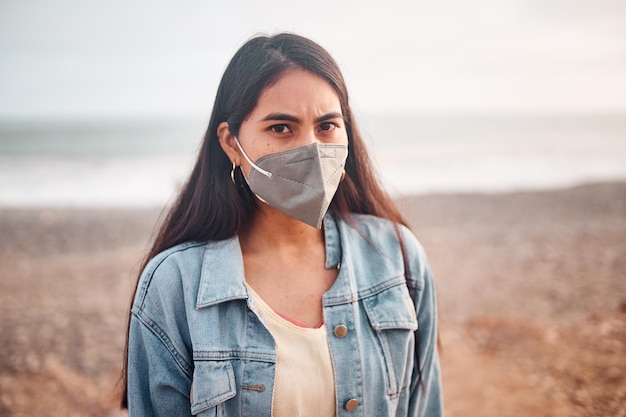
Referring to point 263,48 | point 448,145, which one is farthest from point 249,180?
point 448,145

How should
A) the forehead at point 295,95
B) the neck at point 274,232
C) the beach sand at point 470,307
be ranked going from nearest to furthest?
the forehead at point 295,95 → the neck at point 274,232 → the beach sand at point 470,307

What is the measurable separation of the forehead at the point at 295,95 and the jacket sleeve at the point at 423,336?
2.73ft

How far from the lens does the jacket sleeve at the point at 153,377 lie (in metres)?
1.79

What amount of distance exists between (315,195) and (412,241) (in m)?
0.63

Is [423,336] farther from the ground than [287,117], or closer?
closer

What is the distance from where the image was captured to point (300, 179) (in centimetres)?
194

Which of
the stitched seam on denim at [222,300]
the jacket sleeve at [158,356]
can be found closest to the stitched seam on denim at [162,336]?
the jacket sleeve at [158,356]

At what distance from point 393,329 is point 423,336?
10.3 inches

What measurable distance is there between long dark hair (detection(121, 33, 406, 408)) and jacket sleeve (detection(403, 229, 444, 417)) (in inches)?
12.2

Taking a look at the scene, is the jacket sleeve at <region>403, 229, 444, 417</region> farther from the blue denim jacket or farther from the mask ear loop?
the mask ear loop

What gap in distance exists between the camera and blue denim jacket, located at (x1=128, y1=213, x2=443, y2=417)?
1798 mm

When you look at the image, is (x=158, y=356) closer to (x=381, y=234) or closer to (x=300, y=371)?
(x=300, y=371)

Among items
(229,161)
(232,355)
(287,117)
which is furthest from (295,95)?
(232,355)

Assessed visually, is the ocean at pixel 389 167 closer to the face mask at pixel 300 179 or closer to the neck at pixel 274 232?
the neck at pixel 274 232
